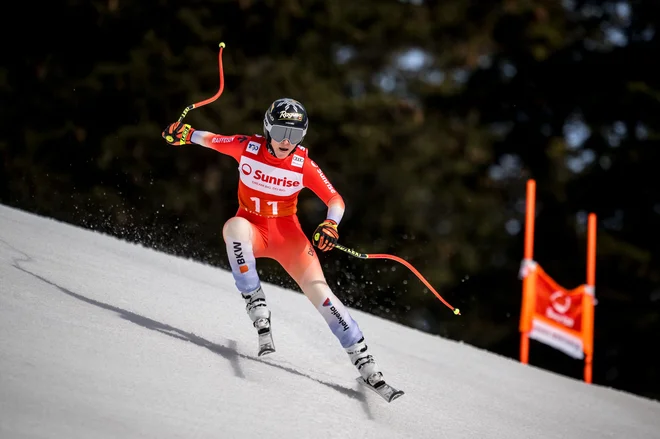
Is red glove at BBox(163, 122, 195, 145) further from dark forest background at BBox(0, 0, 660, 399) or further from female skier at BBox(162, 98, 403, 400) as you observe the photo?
dark forest background at BBox(0, 0, 660, 399)

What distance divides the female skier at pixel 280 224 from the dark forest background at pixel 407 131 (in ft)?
43.4

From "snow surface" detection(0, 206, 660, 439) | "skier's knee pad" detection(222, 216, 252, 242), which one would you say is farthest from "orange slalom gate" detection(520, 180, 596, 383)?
"skier's knee pad" detection(222, 216, 252, 242)

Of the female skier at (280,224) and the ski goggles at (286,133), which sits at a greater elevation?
the ski goggles at (286,133)

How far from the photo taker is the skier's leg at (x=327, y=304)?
5.77 meters

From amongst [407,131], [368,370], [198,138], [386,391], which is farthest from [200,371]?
[407,131]

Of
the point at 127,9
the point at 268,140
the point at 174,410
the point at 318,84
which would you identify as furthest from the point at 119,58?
the point at 174,410

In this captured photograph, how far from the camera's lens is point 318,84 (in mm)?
23125

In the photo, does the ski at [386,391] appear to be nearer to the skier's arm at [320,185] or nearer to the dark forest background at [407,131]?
the skier's arm at [320,185]

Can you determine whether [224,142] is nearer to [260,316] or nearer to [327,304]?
[260,316]

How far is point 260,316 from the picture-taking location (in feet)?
19.5

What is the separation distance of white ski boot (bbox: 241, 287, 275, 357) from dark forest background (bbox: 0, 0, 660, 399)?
43.7ft

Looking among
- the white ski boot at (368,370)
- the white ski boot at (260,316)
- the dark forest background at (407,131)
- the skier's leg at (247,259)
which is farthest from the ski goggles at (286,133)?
the dark forest background at (407,131)

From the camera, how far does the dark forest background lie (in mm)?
19828

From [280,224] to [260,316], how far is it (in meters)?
0.61
